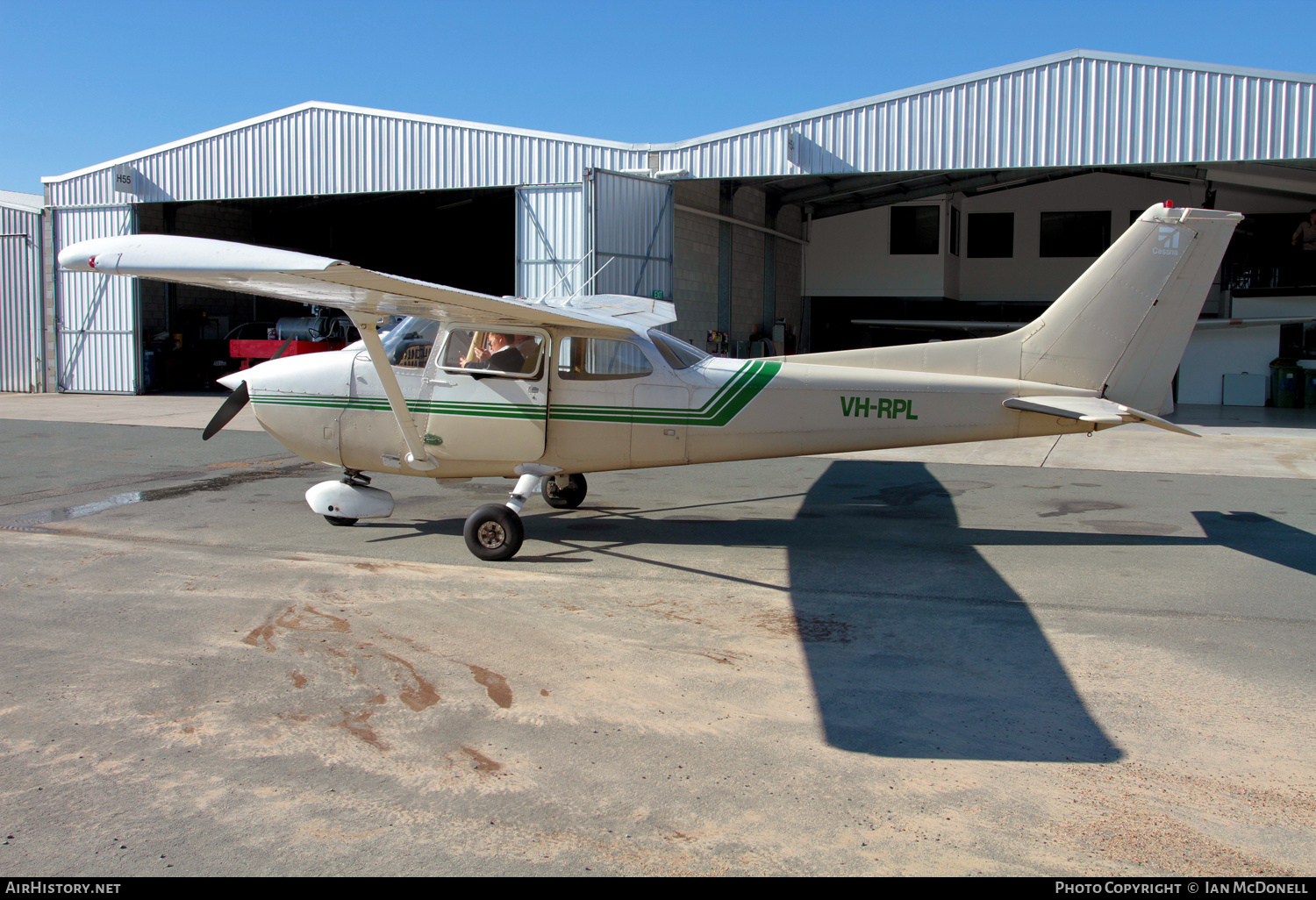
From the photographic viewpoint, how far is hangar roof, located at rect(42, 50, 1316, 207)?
17031 millimetres

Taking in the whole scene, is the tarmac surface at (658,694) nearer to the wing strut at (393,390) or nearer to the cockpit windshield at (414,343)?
the wing strut at (393,390)

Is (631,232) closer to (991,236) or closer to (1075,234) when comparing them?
(991,236)

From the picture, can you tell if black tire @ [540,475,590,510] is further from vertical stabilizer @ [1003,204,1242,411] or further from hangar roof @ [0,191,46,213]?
hangar roof @ [0,191,46,213]

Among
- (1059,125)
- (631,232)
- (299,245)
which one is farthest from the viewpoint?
(299,245)

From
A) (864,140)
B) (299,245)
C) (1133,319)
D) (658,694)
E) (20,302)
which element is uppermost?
(864,140)

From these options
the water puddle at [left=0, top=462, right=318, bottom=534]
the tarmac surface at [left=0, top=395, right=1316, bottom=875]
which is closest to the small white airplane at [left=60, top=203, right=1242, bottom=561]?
the tarmac surface at [left=0, top=395, right=1316, bottom=875]

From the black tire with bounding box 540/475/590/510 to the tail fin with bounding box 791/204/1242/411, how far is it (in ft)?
10.8

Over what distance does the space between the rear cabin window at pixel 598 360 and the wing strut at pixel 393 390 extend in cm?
136

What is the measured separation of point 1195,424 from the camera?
18.9 meters

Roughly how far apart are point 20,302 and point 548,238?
17.6 metres

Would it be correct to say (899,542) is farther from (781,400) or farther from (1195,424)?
(1195,424)

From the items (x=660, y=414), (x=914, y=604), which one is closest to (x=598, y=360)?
(x=660, y=414)

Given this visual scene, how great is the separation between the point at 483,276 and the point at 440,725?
118 feet

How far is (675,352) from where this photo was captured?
8.04 metres
